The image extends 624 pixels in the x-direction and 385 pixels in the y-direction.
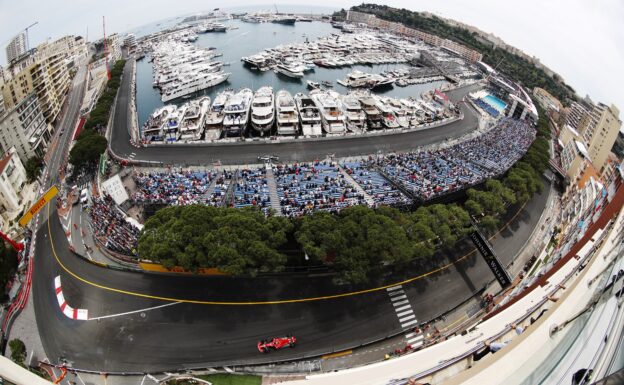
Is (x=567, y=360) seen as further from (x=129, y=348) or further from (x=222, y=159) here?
(x=222, y=159)

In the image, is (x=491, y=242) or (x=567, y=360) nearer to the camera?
(x=567, y=360)

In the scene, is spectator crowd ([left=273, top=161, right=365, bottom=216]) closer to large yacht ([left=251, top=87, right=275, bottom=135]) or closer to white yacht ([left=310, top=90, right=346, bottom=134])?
white yacht ([left=310, top=90, right=346, bottom=134])

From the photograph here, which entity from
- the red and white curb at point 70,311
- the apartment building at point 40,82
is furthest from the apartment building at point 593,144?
the apartment building at point 40,82

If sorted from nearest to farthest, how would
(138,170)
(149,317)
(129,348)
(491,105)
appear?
(129,348), (149,317), (138,170), (491,105)

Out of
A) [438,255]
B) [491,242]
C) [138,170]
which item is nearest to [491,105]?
[491,242]

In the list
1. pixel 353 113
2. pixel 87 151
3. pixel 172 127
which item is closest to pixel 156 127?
pixel 172 127

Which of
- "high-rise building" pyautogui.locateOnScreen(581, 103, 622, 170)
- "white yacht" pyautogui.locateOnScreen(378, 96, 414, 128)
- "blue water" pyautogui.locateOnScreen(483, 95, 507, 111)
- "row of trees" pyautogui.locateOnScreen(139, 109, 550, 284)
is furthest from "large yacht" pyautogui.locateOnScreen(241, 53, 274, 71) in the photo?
"high-rise building" pyautogui.locateOnScreen(581, 103, 622, 170)

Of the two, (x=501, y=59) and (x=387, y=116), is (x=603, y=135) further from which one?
(x=501, y=59)
